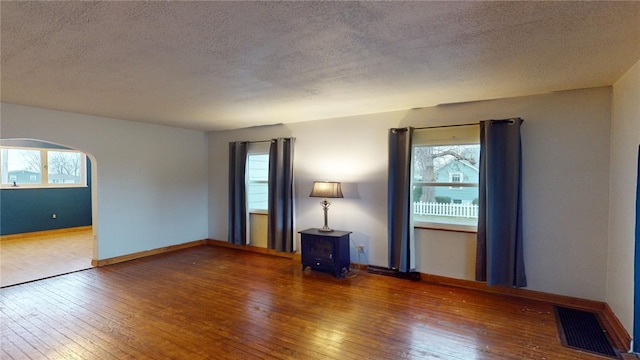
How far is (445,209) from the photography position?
4.21 metres

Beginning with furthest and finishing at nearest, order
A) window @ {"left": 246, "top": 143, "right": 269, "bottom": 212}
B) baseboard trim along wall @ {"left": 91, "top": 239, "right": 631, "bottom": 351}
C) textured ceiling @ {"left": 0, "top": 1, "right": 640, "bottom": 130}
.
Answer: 1. window @ {"left": 246, "top": 143, "right": 269, "bottom": 212}
2. baseboard trim along wall @ {"left": 91, "top": 239, "right": 631, "bottom": 351}
3. textured ceiling @ {"left": 0, "top": 1, "right": 640, "bottom": 130}

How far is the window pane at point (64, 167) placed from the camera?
7.41 metres

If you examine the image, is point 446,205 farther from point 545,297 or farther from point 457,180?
point 545,297

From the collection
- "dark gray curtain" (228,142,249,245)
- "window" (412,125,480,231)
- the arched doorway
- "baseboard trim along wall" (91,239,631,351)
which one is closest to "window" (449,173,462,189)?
"window" (412,125,480,231)

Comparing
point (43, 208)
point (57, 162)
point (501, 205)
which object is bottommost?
point (43, 208)

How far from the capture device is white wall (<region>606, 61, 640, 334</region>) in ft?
8.61

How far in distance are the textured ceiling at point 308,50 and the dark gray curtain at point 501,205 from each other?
52 centimetres

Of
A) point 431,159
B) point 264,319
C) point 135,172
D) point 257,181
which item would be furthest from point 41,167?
point 431,159

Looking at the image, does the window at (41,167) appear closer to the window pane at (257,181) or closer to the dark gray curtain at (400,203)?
the window pane at (257,181)

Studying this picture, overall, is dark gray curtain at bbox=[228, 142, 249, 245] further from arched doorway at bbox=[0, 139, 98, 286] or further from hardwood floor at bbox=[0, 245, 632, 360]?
arched doorway at bbox=[0, 139, 98, 286]

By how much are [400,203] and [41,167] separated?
316 inches

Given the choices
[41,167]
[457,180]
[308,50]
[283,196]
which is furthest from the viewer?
[41,167]

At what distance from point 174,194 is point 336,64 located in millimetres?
4633

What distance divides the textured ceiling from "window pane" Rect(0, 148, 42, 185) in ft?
13.7
